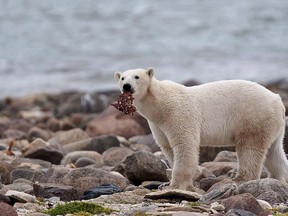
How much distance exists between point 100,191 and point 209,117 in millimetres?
1532

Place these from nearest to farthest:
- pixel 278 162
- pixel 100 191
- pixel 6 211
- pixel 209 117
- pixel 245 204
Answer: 1. pixel 6 211
2. pixel 245 204
3. pixel 100 191
4. pixel 209 117
5. pixel 278 162

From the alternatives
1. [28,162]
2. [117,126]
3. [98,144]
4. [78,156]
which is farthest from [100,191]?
[117,126]

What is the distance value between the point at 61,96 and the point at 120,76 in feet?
54.9

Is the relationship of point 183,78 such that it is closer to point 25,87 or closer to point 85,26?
point 25,87

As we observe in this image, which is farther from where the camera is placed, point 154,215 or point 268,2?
point 268,2

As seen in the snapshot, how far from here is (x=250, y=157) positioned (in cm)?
954

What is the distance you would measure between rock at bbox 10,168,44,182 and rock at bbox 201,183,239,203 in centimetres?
279

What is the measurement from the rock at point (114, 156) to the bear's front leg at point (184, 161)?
2931mm

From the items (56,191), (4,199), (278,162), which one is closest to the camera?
(4,199)

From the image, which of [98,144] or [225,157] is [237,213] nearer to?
[225,157]

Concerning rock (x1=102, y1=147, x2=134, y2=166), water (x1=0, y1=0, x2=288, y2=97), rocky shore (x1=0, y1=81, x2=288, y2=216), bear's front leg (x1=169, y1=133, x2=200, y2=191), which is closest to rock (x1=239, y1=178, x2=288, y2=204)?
rocky shore (x1=0, y1=81, x2=288, y2=216)

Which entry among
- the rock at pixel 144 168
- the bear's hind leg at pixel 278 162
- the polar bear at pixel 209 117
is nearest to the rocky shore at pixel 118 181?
the rock at pixel 144 168

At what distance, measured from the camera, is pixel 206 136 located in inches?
381

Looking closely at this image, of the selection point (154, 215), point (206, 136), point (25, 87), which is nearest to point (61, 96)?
point (25, 87)
